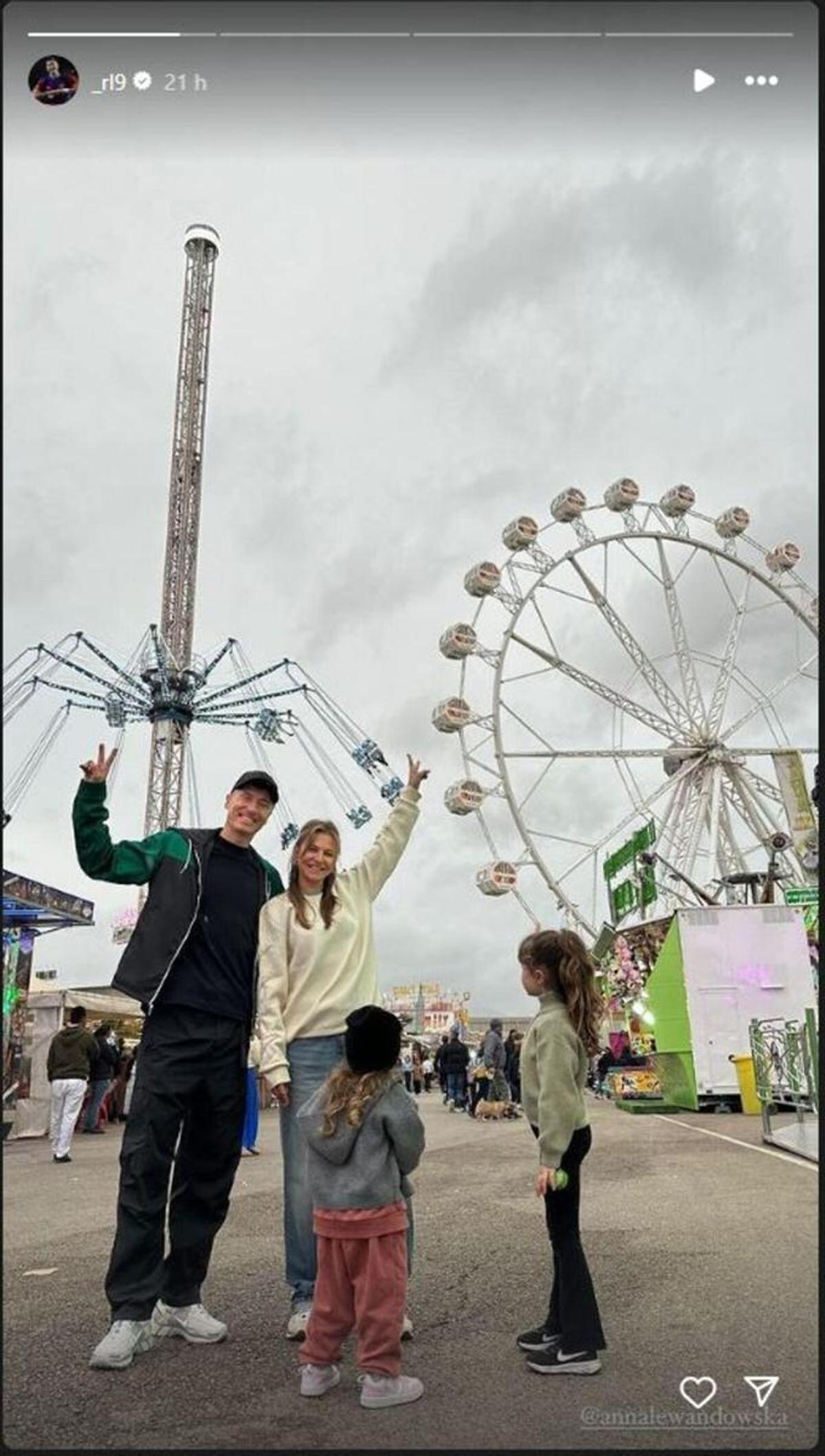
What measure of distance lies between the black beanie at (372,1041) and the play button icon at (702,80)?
7.57 feet

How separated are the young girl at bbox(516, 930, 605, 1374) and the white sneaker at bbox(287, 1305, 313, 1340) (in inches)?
24.3

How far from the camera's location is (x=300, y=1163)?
294 cm

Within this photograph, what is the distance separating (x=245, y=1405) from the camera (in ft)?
7.32

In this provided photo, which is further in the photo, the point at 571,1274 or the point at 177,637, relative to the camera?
the point at 177,637

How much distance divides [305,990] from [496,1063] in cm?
1282

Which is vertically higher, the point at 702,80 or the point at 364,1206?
the point at 702,80

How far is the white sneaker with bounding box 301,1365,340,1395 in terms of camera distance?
7.61 feet

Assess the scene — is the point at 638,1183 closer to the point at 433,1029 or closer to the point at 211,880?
the point at 211,880

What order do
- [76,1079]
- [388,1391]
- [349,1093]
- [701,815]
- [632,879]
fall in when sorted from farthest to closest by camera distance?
[701,815] → [632,879] → [76,1079] → [349,1093] → [388,1391]

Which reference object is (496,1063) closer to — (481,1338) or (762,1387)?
(481,1338)

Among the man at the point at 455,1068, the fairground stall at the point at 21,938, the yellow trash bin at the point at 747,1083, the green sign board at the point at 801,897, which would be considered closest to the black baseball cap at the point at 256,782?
the fairground stall at the point at 21,938

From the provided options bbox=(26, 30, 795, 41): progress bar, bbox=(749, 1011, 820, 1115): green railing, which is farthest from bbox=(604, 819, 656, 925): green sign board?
bbox=(26, 30, 795, 41): progress bar

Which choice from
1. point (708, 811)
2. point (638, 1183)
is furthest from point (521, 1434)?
point (708, 811)

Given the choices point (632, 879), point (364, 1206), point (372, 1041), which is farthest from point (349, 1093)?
point (632, 879)
